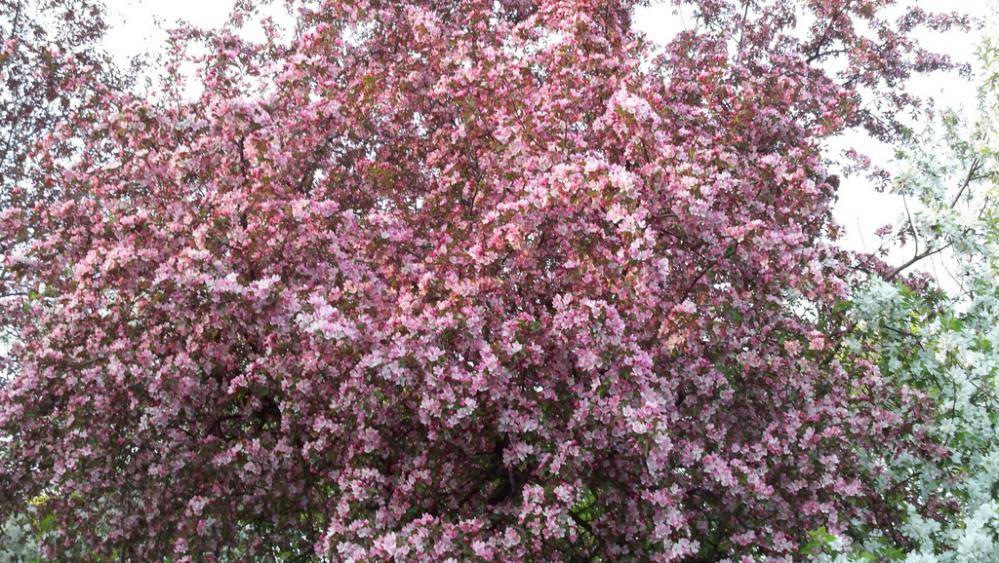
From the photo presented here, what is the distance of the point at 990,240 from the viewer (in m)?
7.15

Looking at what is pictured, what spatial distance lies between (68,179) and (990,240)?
342 inches

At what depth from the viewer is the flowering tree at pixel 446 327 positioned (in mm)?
5703

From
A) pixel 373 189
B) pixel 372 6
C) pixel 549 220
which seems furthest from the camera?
pixel 372 6

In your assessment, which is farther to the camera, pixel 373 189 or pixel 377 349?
pixel 373 189

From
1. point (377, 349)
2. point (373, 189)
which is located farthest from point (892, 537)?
point (373, 189)

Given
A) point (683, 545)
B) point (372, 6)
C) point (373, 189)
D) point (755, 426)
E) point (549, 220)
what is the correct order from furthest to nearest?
1. point (372, 6)
2. point (373, 189)
3. point (755, 426)
4. point (549, 220)
5. point (683, 545)

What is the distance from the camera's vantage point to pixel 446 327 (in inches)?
219

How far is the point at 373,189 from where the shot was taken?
775 cm

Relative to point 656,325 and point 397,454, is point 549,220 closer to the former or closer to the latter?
point 656,325

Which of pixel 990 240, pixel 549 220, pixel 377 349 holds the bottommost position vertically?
pixel 377 349

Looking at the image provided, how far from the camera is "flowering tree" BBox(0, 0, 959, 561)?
570 cm

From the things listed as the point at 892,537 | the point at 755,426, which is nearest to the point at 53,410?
the point at 755,426

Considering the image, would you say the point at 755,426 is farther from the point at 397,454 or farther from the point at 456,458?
the point at 397,454

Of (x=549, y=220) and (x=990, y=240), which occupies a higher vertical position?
(x=990, y=240)
